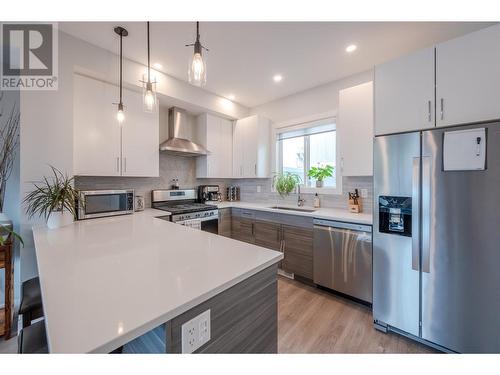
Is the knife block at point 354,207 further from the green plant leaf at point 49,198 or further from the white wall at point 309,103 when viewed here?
the green plant leaf at point 49,198

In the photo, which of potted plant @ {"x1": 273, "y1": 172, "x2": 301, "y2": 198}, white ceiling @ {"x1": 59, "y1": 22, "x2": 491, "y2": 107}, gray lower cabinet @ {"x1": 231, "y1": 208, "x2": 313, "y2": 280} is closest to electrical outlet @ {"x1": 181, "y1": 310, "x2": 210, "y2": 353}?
gray lower cabinet @ {"x1": 231, "y1": 208, "x2": 313, "y2": 280}

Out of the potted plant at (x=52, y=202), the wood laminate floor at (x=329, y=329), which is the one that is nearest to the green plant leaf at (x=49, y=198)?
the potted plant at (x=52, y=202)

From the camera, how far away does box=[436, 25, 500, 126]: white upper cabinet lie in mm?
1384

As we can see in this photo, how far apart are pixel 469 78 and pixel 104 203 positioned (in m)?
3.35

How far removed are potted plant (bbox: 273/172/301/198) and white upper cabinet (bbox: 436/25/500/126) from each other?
1.86 m

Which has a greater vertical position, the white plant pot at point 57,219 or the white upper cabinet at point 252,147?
the white upper cabinet at point 252,147

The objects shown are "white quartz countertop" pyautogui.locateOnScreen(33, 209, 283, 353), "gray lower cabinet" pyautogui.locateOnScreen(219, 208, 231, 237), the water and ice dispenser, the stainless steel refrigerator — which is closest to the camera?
"white quartz countertop" pyautogui.locateOnScreen(33, 209, 283, 353)

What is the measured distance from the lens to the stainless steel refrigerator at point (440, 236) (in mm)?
1371

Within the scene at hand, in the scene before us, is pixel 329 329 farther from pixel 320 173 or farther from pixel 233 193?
pixel 233 193

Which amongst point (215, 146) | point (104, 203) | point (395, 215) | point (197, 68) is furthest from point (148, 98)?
point (395, 215)

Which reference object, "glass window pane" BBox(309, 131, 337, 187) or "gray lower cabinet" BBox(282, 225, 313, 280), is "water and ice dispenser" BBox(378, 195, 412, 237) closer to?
"gray lower cabinet" BBox(282, 225, 313, 280)

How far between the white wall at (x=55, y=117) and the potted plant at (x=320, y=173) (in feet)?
8.54

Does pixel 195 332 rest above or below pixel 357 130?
below

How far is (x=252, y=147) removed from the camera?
352 cm
